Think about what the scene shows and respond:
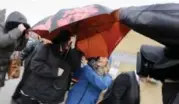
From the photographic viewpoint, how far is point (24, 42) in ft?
10.5

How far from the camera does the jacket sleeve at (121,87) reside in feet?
7.64

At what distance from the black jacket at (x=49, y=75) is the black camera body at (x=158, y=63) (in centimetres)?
87

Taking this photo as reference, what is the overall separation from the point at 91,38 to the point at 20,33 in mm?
707

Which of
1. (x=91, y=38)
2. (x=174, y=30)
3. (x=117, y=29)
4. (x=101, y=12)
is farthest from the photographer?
(x=91, y=38)

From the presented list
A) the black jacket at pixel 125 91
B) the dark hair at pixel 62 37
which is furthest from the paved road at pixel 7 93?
the black jacket at pixel 125 91

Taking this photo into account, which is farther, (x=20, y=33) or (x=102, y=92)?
(x=20, y=33)

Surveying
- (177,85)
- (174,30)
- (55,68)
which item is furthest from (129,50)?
(174,30)

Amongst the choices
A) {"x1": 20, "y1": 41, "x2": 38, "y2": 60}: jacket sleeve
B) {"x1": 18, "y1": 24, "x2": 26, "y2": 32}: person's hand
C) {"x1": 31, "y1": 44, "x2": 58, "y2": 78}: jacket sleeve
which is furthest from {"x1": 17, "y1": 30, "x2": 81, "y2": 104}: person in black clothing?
{"x1": 20, "y1": 41, "x2": 38, "y2": 60}: jacket sleeve

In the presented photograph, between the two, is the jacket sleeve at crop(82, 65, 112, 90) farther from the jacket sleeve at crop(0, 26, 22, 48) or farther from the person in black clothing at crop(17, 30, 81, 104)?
the jacket sleeve at crop(0, 26, 22, 48)

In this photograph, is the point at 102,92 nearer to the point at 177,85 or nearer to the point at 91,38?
the point at 91,38

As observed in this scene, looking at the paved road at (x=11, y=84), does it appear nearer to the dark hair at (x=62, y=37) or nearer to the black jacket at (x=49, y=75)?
the black jacket at (x=49, y=75)

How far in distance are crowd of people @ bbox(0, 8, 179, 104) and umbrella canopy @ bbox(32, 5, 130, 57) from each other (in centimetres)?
9

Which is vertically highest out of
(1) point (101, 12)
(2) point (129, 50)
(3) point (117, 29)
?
(1) point (101, 12)

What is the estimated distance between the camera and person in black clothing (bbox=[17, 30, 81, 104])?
2.59 meters
